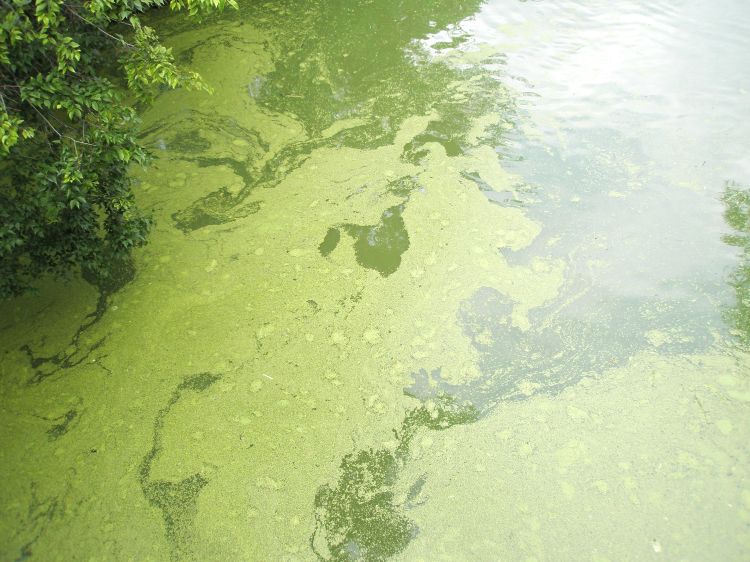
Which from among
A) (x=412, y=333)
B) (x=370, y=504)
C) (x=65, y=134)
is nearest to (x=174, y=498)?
(x=370, y=504)

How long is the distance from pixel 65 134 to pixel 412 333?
139 cm

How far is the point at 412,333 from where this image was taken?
1.97 metres

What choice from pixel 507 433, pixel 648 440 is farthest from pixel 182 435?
pixel 648 440

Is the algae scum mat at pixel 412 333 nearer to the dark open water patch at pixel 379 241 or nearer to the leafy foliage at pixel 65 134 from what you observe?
the dark open water patch at pixel 379 241

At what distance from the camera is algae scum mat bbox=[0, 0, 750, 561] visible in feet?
5.00

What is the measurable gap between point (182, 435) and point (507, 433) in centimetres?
108

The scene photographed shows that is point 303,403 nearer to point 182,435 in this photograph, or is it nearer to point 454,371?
point 182,435

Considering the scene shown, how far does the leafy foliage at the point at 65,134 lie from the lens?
143cm

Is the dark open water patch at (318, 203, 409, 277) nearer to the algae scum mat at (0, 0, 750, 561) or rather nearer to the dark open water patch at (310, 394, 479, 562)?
the algae scum mat at (0, 0, 750, 561)

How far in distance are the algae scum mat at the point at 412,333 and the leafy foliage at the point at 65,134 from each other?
30cm

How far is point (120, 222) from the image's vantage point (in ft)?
6.21

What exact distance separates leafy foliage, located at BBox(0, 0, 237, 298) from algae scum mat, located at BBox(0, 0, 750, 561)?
11.7 inches

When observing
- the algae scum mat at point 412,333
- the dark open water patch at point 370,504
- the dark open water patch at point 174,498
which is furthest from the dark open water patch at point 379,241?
the dark open water patch at point 174,498

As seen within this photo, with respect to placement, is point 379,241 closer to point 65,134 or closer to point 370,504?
point 370,504
